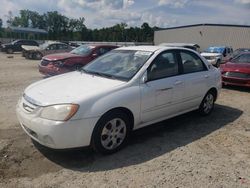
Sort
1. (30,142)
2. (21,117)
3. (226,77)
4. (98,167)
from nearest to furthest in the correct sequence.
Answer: (98,167)
(21,117)
(30,142)
(226,77)

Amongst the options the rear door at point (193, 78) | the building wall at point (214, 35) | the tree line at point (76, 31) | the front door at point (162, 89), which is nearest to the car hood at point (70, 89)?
the front door at point (162, 89)

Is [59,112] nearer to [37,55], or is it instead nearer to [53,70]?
[53,70]

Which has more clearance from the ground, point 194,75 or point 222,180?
point 194,75

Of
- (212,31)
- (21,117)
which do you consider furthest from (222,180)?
(212,31)

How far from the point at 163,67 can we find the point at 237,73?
5789 mm

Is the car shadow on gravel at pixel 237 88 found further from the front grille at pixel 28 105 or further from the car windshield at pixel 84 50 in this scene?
the front grille at pixel 28 105

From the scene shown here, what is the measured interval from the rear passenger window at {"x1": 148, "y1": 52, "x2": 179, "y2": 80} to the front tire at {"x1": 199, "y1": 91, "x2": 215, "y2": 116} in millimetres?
1320

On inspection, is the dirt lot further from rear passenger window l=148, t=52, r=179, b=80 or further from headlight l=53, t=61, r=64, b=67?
headlight l=53, t=61, r=64, b=67

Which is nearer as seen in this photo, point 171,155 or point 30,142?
point 171,155

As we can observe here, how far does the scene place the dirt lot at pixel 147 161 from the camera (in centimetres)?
384

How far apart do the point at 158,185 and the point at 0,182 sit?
201cm

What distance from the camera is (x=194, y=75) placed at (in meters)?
6.06

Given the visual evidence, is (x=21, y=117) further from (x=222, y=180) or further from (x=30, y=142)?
(x=222, y=180)

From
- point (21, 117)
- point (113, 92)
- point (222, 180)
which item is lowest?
point (222, 180)
